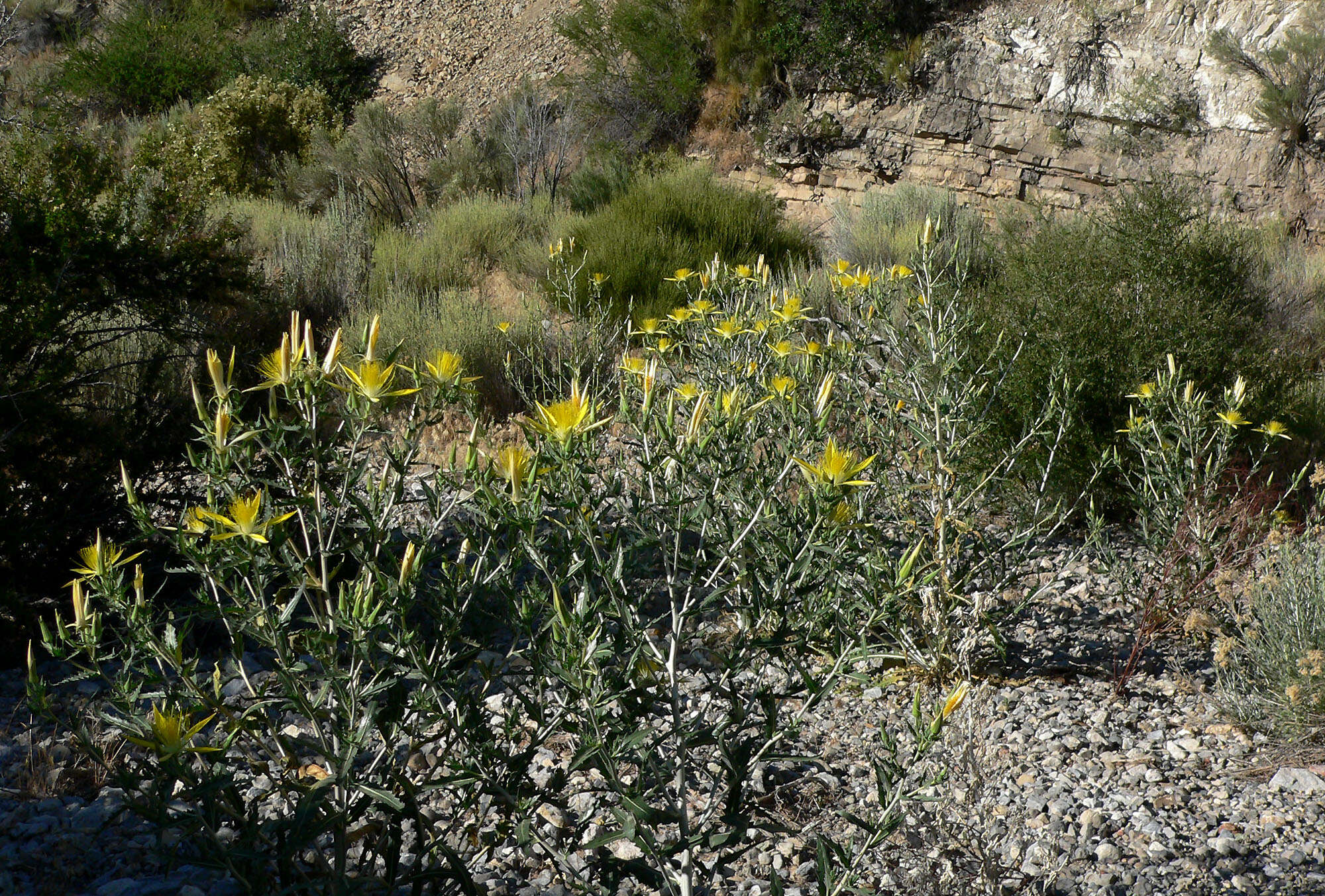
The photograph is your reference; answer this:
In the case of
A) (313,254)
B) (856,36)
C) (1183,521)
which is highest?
(856,36)

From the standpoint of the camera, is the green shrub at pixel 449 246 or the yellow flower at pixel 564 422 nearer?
the yellow flower at pixel 564 422

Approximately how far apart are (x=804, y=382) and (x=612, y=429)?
224cm

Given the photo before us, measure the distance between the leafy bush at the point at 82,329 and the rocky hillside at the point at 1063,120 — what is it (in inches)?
303

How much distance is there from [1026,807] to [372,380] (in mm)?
1752

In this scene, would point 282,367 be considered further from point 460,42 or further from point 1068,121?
point 460,42

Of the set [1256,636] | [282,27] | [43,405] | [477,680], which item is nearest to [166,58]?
[282,27]

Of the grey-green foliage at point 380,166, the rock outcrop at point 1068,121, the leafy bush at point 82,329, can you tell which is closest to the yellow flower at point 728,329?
the leafy bush at point 82,329

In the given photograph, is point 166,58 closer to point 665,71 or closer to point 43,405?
point 665,71

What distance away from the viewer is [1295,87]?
29.2 feet

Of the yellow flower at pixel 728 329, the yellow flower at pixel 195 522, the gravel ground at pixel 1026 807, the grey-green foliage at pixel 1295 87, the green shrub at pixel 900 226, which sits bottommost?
the gravel ground at pixel 1026 807

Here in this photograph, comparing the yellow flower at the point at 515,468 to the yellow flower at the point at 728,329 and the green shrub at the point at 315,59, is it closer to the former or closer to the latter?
the yellow flower at the point at 728,329

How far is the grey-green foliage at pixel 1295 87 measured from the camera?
8.80m

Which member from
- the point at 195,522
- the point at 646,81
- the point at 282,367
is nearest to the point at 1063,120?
the point at 646,81

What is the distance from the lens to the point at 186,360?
3.84 m
